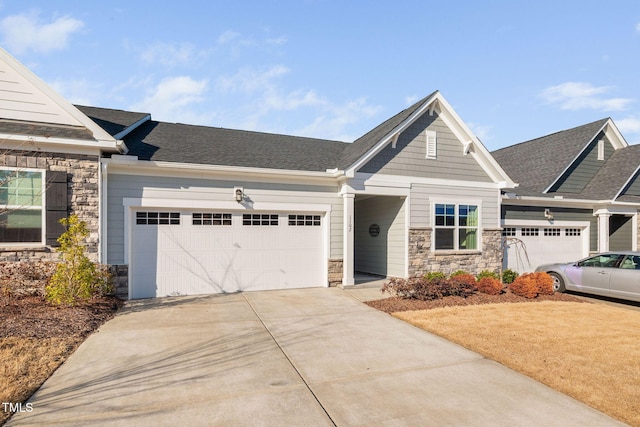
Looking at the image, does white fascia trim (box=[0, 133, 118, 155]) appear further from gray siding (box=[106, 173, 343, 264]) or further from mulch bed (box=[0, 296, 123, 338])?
mulch bed (box=[0, 296, 123, 338])

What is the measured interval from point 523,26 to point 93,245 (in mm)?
13628

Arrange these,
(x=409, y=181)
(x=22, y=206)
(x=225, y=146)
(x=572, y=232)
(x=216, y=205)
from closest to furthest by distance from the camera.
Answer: (x=22, y=206)
(x=216, y=205)
(x=225, y=146)
(x=409, y=181)
(x=572, y=232)

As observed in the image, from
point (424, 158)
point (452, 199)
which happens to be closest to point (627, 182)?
point (452, 199)

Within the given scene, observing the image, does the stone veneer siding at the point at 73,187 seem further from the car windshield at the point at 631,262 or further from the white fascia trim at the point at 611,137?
the white fascia trim at the point at 611,137

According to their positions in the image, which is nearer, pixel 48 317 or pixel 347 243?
pixel 48 317

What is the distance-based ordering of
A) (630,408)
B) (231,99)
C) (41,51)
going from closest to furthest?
(630,408), (41,51), (231,99)

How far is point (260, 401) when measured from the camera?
12.5 ft

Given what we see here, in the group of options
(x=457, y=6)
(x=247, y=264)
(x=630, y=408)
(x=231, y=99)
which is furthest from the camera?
(x=231, y=99)

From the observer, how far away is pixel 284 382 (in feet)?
14.1

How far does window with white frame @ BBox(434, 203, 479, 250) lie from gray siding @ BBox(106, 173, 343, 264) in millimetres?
3645

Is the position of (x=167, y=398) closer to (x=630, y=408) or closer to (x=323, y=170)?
(x=630, y=408)

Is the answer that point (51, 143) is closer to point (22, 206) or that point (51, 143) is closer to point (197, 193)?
point (22, 206)

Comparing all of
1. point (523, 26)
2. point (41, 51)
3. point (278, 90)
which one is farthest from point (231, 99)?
point (523, 26)

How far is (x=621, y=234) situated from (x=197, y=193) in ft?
61.3
